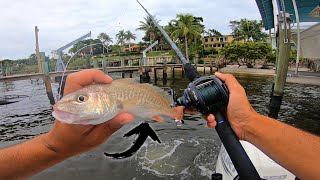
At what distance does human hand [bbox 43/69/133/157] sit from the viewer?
6.11 feet

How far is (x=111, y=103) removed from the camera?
189 cm

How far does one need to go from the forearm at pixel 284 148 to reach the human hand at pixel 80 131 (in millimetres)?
831

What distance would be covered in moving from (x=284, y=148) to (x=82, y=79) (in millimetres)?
1342

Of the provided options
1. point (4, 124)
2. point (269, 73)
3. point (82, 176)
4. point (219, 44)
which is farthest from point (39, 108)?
point (219, 44)

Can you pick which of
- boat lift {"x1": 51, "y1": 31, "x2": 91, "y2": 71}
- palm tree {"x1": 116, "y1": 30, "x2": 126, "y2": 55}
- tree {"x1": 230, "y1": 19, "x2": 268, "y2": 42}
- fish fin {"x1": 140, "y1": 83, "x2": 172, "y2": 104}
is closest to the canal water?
fish fin {"x1": 140, "y1": 83, "x2": 172, "y2": 104}

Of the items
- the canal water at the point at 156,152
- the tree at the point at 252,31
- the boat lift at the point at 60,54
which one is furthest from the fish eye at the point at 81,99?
the tree at the point at 252,31

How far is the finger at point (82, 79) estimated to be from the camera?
193 cm

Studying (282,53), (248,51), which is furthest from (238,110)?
(248,51)

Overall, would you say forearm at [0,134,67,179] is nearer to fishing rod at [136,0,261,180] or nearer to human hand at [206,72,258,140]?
fishing rod at [136,0,261,180]

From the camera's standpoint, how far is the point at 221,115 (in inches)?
84.8

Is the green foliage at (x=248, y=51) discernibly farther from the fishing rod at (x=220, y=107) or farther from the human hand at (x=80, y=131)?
the human hand at (x=80, y=131)

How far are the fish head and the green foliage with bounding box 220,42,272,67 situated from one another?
55727mm

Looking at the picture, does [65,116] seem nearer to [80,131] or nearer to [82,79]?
[80,131]

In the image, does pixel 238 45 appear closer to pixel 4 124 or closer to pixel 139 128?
pixel 4 124
